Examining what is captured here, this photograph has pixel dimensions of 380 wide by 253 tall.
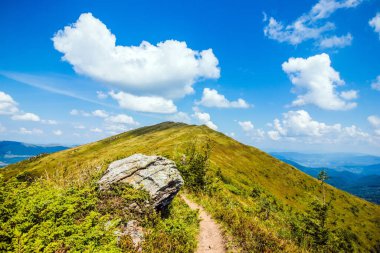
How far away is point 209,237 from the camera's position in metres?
18.4

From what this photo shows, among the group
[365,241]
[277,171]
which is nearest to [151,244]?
[365,241]

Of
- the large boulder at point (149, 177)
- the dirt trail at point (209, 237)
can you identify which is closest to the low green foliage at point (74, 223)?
the dirt trail at point (209, 237)

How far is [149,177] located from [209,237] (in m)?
7.04

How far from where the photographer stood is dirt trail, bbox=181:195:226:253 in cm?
1631

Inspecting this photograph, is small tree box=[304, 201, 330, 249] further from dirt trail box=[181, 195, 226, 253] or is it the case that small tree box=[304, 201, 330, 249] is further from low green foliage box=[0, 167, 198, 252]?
low green foliage box=[0, 167, 198, 252]

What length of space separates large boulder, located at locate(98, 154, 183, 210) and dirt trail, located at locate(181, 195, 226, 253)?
3.81 metres

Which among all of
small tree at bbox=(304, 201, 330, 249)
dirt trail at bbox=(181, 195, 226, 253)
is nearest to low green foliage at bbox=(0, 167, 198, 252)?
dirt trail at bbox=(181, 195, 226, 253)

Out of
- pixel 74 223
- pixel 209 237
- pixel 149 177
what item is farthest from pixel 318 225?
pixel 74 223

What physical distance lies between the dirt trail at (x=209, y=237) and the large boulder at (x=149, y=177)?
12.5 feet

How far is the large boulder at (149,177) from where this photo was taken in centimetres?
2009

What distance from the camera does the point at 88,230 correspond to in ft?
37.7

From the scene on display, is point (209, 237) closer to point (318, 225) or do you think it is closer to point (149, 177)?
point (149, 177)

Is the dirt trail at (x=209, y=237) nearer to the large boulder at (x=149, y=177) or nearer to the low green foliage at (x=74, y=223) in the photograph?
the low green foliage at (x=74, y=223)

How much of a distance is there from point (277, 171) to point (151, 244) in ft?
373
